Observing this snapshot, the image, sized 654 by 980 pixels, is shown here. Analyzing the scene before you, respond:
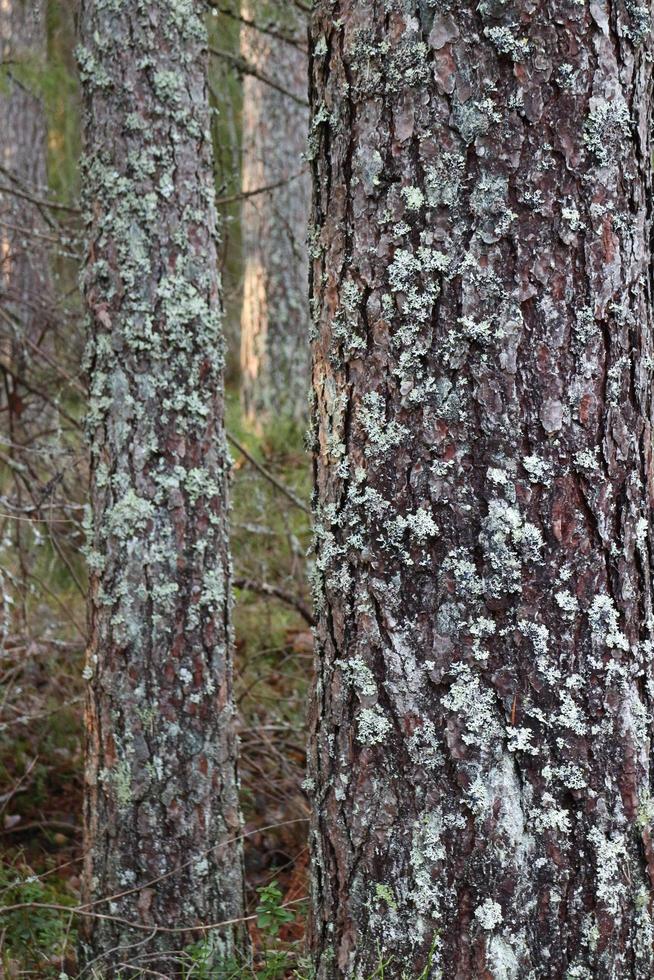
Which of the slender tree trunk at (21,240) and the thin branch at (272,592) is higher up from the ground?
the slender tree trunk at (21,240)

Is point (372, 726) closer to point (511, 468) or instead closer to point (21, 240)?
point (511, 468)

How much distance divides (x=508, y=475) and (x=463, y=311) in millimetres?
276

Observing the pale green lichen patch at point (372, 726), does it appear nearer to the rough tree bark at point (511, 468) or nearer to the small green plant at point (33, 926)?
the rough tree bark at point (511, 468)

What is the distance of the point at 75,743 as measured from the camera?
451 cm

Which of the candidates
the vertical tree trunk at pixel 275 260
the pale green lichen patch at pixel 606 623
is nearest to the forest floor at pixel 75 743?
the pale green lichen patch at pixel 606 623

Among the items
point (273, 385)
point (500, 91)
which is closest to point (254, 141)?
point (273, 385)

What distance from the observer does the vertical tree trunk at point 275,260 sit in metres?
7.45

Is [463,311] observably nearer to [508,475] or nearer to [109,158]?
[508,475]

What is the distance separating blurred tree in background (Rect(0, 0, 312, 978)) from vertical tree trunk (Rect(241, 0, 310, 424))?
5.08ft

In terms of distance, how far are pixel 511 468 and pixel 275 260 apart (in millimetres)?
6331

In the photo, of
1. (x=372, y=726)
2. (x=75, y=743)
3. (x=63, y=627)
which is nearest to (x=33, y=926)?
(x=75, y=743)

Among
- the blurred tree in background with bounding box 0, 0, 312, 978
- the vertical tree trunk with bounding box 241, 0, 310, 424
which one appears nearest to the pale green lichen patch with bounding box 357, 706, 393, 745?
the blurred tree in background with bounding box 0, 0, 312, 978

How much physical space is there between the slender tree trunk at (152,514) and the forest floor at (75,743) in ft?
0.92

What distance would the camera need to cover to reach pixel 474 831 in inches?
61.9
